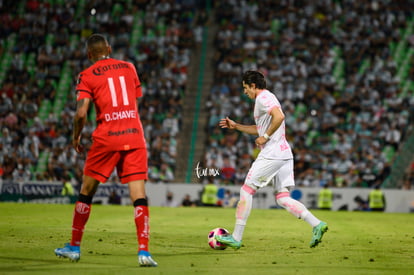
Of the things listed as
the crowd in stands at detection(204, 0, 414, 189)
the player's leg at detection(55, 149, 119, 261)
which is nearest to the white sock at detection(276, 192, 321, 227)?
the player's leg at detection(55, 149, 119, 261)

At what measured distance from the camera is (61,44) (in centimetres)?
3772

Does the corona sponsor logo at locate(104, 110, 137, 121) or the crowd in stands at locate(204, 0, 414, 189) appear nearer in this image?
the corona sponsor logo at locate(104, 110, 137, 121)

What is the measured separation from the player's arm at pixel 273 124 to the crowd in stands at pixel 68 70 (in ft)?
67.5

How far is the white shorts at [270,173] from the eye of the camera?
1103 cm

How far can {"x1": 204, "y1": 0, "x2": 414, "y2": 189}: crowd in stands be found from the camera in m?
31.5

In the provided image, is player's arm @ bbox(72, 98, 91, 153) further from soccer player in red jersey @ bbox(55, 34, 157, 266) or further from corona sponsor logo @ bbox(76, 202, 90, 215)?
corona sponsor logo @ bbox(76, 202, 90, 215)

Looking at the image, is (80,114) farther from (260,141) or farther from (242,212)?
(242,212)

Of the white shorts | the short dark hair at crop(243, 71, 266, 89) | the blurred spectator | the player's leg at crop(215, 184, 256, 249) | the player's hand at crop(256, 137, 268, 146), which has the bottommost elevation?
the blurred spectator

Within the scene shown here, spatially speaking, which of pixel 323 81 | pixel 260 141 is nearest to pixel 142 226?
pixel 260 141

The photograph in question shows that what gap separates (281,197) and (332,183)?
20.0 metres

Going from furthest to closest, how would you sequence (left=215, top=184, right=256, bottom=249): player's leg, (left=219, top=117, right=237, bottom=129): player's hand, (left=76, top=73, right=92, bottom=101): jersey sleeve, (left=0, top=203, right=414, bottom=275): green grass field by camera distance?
1. (left=219, top=117, right=237, bottom=129): player's hand
2. (left=215, top=184, right=256, bottom=249): player's leg
3. (left=76, top=73, right=92, bottom=101): jersey sleeve
4. (left=0, top=203, right=414, bottom=275): green grass field

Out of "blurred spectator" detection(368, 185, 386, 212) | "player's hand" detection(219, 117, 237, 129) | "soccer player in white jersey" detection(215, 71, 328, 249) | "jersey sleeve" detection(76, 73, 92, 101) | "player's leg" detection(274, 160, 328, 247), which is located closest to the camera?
"jersey sleeve" detection(76, 73, 92, 101)

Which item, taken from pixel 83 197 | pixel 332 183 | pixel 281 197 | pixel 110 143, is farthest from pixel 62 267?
pixel 332 183

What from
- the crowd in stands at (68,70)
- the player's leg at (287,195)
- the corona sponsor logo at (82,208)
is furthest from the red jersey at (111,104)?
the crowd in stands at (68,70)
